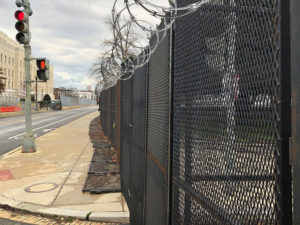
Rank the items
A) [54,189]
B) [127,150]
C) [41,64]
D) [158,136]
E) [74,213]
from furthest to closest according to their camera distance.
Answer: [41,64], [54,189], [127,150], [74,213], [158,136]

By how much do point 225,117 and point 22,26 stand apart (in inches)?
405

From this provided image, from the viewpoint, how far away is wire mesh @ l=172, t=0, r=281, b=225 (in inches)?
42.9

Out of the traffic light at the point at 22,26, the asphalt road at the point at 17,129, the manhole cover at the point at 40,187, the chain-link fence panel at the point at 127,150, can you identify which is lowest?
the manhole cover at the point at 40,187

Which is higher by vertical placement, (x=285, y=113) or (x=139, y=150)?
(x=285, y=113)

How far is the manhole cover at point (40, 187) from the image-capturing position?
597cm

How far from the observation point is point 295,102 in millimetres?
974

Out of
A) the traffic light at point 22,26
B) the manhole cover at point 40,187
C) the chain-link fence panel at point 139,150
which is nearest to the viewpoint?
the chain-link fence panel at point 139,150

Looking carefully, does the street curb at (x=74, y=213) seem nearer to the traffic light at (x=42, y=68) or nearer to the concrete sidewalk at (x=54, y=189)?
the concrete sidewalk at (x=54, y=189)

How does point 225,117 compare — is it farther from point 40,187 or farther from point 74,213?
point 40,187

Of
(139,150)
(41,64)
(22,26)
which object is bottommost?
(139,150)

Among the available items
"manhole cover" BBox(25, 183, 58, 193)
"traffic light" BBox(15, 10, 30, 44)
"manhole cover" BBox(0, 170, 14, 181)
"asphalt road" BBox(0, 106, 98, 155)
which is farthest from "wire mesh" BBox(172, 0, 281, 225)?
"asphalt road" BBox(0, 106, 98, 155)

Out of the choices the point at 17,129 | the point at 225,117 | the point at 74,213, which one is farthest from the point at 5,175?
the point at 17,129

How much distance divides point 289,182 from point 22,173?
7.44 meters

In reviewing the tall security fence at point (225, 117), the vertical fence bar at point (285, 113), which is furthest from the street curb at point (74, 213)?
the vertical fence bar at point (285, 113)
